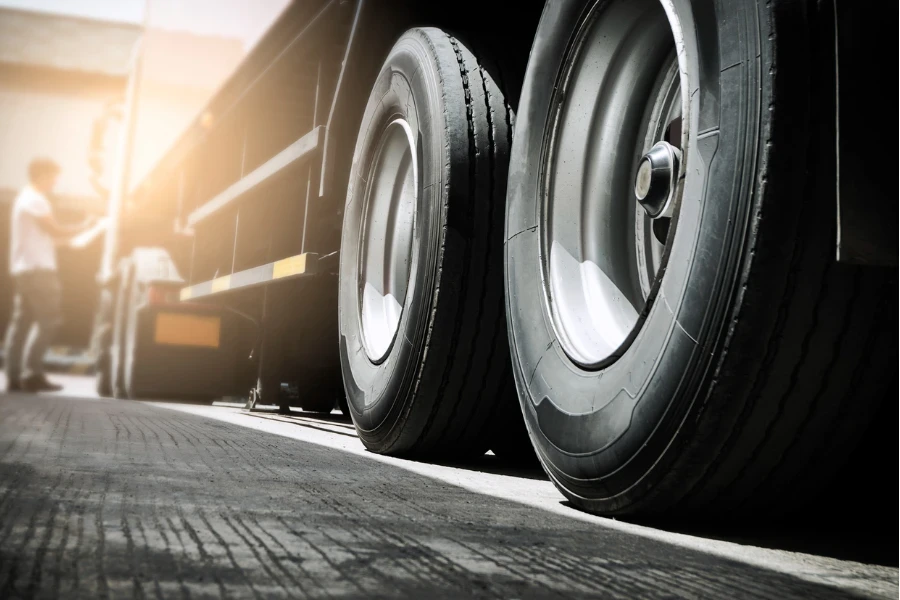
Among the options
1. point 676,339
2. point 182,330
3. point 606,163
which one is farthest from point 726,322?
point 182,330

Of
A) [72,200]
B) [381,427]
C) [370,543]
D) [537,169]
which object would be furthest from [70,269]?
[370,543]

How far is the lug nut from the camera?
1.91 m

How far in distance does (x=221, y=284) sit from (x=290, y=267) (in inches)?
52.1

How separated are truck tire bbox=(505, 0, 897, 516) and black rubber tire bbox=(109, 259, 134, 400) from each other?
18.6ft

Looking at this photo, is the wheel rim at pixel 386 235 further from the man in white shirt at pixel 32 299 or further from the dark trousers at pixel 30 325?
the dark trousers at pixel 30 325

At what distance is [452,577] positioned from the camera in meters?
1.28

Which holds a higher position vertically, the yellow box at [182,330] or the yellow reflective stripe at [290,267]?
the yellow reflective stripe at [290,267]

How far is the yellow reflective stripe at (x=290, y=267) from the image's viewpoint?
370cm

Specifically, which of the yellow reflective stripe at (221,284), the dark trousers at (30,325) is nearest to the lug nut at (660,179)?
the yellow reflective stripe at (221,284)

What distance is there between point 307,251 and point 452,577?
2.57 meters

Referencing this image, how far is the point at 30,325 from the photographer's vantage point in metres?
7.10

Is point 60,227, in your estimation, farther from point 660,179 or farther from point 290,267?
point 660,179

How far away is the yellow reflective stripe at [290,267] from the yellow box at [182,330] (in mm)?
2722

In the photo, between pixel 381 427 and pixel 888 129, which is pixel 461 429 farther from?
pixel 888 129
